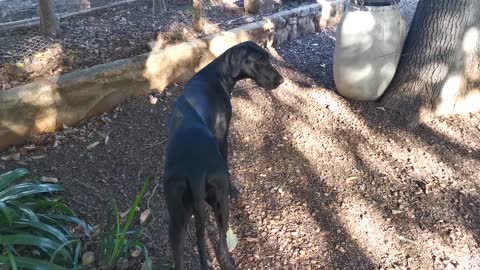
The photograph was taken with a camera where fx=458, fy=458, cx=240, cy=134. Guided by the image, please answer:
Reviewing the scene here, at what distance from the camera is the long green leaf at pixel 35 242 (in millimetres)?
2346

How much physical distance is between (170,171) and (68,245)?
93 centimetres

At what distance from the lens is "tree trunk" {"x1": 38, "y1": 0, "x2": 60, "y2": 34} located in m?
4.48

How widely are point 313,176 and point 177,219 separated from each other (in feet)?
5.32

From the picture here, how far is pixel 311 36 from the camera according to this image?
620 cm

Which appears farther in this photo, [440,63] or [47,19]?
[47,19]

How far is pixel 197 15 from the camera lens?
4906 millimetres

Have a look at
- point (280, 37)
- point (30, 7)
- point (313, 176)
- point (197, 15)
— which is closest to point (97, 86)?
point (197, 15)

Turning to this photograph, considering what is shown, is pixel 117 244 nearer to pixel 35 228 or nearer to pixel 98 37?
pixel 35 228

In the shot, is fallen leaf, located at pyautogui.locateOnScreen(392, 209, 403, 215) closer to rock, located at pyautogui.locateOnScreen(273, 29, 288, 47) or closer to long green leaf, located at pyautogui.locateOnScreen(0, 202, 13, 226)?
long green leaf, located at pyautogui.locateOnScreen(0, 202, 13, 226)

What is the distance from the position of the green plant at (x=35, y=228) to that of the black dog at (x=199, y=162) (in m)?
0.67

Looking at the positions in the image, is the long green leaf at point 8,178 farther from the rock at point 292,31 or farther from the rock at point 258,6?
the rock at point 292,31

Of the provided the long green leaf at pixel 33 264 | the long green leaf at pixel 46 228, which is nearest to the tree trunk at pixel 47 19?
the long green leaf at pixel 46 228

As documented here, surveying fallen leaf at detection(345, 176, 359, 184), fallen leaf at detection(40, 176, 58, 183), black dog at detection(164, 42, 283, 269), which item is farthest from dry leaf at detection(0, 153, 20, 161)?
fallen leaf at detection(345, 176, 359, 184)

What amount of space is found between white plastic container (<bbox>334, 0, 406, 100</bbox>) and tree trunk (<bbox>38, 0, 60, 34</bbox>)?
2835mm
